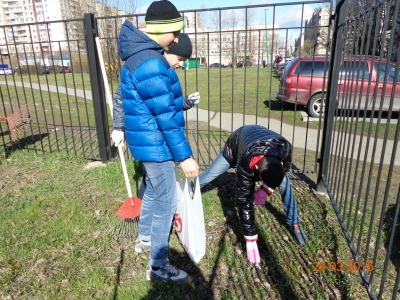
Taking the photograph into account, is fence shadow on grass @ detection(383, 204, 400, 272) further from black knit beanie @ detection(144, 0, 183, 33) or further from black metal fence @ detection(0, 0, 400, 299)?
black knit beanie @ detection(144, 0, 183, 33)

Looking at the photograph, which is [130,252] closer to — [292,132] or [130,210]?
[130,210]

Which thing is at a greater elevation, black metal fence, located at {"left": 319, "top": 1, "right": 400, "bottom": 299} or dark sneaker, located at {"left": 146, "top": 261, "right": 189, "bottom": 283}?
black metal fence, located at {"left": 319, "top": 1, "right": 400, "bottom": 299}

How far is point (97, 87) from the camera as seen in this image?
3.88 m

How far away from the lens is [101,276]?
2258 mm

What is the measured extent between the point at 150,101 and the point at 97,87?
93.6 inches

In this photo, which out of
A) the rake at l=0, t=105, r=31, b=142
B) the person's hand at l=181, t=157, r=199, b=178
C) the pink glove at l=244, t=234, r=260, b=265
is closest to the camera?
the person's hand at l=181, t=157, r=199, b=178

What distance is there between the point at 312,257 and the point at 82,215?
2086 millimetres

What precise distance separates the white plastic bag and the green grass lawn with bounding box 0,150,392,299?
227 mm

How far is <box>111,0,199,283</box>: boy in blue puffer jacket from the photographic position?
175 centimetres

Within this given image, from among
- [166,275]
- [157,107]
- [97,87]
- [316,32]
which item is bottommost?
[166,275]

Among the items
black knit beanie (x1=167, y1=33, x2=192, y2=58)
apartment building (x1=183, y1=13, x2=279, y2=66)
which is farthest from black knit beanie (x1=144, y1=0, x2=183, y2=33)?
apartment building (x1=183, y1=13, x2=279, y2=66)

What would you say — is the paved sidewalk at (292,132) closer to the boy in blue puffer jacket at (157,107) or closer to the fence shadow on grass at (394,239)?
the fence shadow on grass at (394,239)

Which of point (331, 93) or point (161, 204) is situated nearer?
point (161, 204)

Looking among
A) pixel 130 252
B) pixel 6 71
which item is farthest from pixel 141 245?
pixel 6 71
